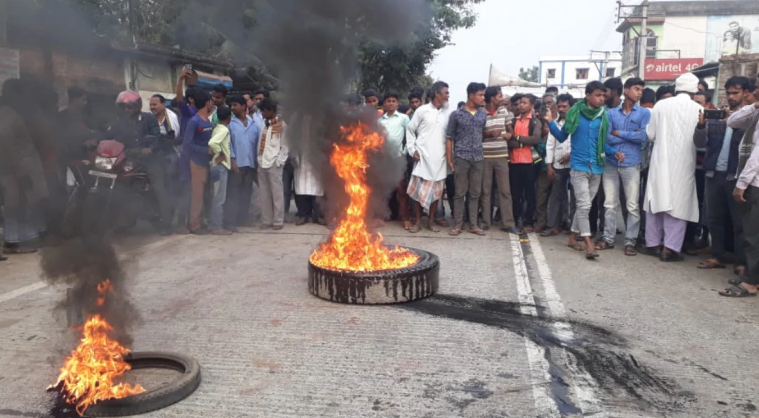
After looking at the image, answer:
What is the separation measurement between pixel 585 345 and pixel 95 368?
3.21 meters

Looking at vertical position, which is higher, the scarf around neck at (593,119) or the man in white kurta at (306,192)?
the scarf around neck at (593,119)

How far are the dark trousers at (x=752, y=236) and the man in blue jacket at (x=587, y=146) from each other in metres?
1.64

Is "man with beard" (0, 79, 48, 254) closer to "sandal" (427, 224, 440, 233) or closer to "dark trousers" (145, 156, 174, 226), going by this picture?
"dark trousers" (145, 156, 174, 226)

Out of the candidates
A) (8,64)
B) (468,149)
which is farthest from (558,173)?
(8,64)

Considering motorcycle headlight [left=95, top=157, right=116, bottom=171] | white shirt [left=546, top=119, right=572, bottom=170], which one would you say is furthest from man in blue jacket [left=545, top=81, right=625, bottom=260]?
motorcycle headlight [left=95, top=157, right=116, bottom=171]

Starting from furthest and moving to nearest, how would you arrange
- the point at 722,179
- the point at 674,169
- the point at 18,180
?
the point at 674,169, the point at 722,179, the point at 18,180

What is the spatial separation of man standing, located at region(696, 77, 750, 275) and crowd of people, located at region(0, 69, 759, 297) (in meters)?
0.01

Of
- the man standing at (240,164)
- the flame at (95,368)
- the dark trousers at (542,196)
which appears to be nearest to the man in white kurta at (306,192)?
the man standing at (240,164)

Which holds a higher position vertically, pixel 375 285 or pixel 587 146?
pixel 587 146

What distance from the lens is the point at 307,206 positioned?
9.14m

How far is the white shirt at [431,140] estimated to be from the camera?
823 cm

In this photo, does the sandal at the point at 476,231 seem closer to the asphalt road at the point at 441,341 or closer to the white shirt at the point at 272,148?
the asphalt road at the point at 441,341

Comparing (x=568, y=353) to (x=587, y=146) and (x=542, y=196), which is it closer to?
(x=587, y=146)

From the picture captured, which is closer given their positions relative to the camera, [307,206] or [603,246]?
[603,246]
